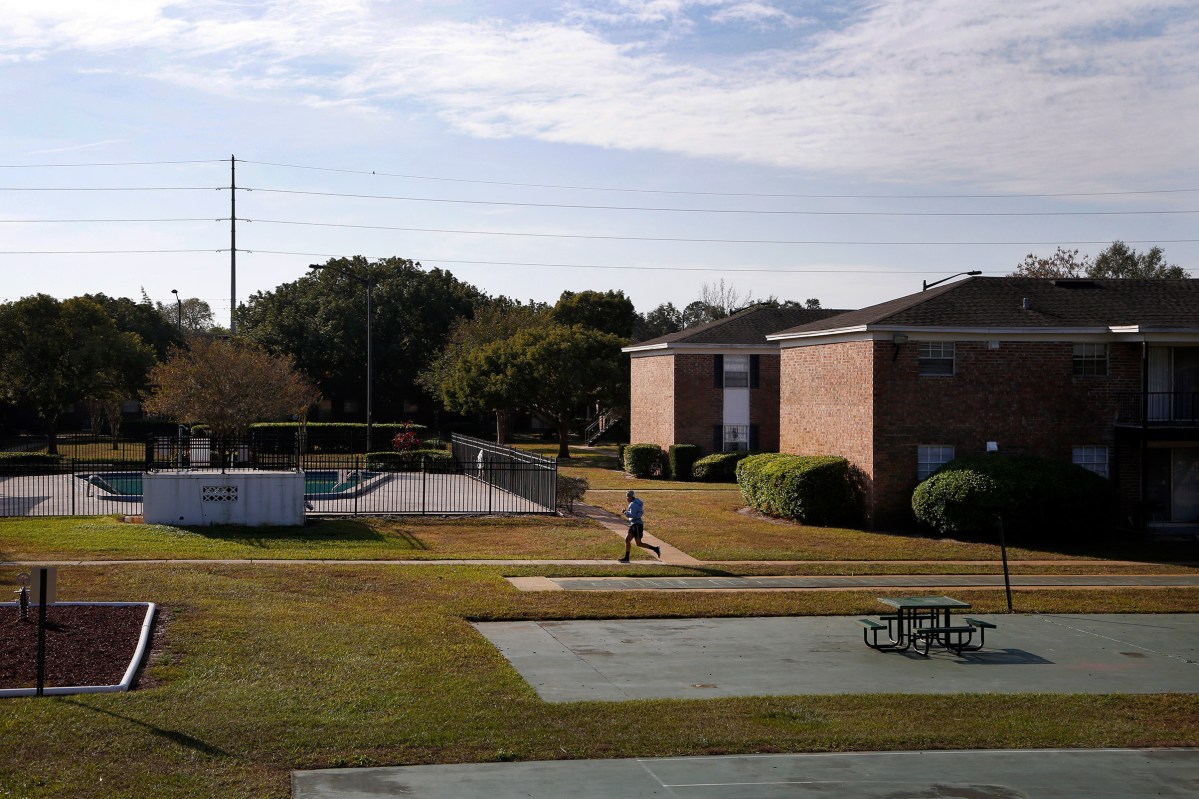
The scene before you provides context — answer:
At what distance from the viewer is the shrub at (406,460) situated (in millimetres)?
45469

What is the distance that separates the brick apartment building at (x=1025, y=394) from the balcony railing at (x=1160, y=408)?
0.03 meters

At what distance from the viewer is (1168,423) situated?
31766 millimetres

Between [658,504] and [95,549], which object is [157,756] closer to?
[95,549]

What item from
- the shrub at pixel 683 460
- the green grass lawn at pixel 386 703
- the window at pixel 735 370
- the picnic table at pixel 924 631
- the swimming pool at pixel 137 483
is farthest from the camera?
the window at pixel 735 370

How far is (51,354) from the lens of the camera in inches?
2251

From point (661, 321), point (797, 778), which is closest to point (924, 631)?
point (797, 778)

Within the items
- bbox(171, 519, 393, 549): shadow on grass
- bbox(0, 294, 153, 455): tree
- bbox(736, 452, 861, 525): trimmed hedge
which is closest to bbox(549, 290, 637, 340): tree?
bbox(0, 294, 153, 455): tree

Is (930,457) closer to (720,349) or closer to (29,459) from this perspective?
(720,349)

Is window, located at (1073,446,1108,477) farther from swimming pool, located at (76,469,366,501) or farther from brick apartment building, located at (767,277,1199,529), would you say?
swimming pool, located at (76,469,366,501)

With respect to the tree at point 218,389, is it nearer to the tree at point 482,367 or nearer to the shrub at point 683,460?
the tree at point 482,367

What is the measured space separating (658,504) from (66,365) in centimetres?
3460

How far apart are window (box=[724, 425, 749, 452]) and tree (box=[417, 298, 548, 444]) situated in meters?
12.7

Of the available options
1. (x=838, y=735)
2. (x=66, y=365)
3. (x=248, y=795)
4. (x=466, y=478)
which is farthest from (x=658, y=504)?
(x=66, y=365)

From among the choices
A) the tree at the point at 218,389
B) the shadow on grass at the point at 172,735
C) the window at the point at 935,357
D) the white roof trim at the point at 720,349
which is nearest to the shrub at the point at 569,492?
the window at the point at 935,357
